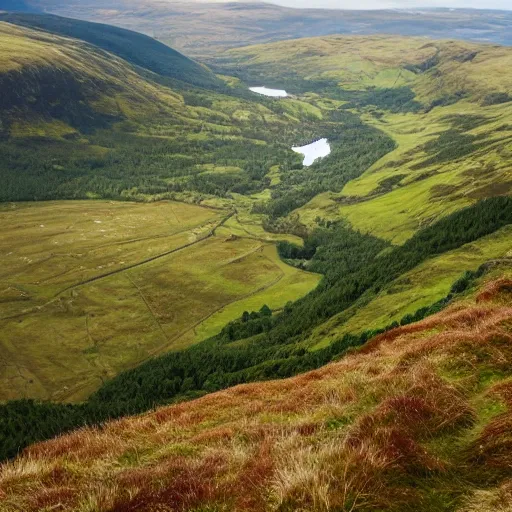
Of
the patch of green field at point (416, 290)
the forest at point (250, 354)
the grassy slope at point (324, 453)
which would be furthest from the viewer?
the forest at point (250, 354)

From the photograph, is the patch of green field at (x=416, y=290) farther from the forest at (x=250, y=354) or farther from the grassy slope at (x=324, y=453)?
the grassy slope at (x=324, y=453)

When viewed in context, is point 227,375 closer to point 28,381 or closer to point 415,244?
point 28,381

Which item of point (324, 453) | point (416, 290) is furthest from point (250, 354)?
point (324, 453)

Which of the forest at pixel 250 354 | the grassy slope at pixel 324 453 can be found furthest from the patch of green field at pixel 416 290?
the grassy slope at pixel 324 453

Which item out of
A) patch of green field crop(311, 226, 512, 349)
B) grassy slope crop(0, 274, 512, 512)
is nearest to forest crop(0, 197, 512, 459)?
patch of green field crop(311, 226, 512, 349)

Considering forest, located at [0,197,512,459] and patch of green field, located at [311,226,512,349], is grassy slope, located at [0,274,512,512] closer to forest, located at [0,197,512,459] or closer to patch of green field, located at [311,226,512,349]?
forest, located at [0,197,512,459]

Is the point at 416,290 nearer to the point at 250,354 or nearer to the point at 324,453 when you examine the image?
the point at 250,354
